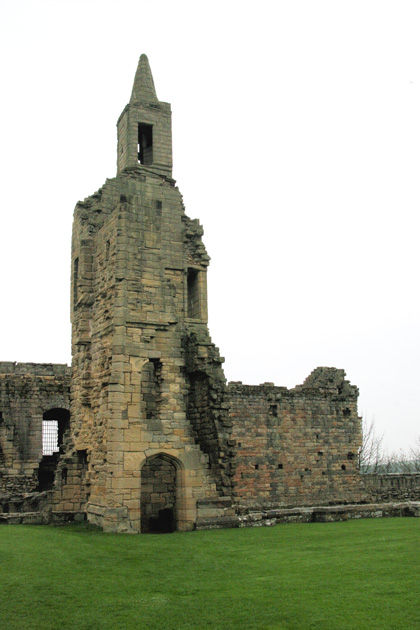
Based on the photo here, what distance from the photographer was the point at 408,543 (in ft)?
36.9

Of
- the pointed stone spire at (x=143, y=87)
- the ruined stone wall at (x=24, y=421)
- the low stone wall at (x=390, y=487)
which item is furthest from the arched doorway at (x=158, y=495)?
the low stone wall at (x=390, y=487)

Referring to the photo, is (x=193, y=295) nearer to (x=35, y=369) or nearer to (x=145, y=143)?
(x=145, y=143)

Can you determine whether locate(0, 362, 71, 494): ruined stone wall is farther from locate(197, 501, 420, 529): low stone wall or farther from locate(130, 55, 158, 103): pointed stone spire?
locate(130, 55, 158, 103): pointed stone spire

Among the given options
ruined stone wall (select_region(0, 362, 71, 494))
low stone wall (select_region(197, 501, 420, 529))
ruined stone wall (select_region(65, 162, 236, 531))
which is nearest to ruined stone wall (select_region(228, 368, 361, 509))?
ruined stone wall (select_region(0, 362, 71, 494))

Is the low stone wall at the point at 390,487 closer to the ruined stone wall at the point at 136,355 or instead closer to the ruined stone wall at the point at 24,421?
the ruined stone wall at the point at 24,421

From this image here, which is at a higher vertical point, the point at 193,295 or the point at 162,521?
the point at 193,295

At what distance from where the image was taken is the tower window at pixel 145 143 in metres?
19.2

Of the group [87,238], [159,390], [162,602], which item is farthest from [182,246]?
[162,602]

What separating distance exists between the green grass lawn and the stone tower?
2410 millimetres

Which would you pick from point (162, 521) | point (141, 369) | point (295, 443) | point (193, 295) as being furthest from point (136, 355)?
point (295, 443)

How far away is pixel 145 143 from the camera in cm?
1939

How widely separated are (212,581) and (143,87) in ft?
48.1

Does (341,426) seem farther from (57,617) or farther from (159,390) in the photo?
(57,617)

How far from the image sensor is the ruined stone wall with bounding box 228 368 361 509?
1000 inches
